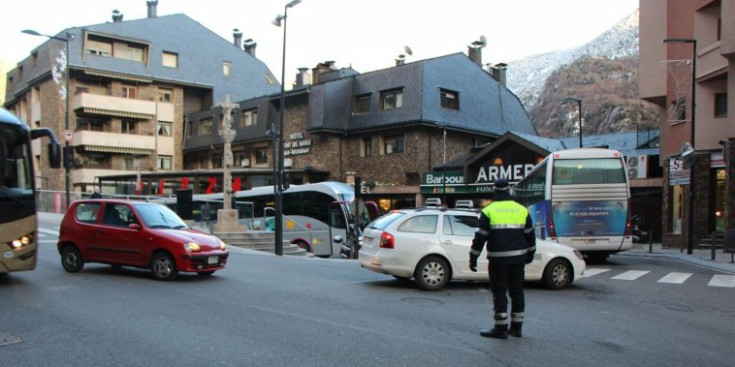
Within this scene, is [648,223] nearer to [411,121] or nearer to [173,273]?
[411,121]

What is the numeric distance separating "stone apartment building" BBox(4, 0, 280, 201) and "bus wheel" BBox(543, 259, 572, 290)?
39435 mm

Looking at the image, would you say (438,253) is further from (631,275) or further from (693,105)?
(693,105)

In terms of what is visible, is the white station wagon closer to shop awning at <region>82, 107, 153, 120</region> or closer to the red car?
the red car

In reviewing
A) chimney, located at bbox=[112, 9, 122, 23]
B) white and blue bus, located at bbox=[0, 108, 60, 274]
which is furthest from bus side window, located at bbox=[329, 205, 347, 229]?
chimney, located at bbox=[112, 9, 122, 23]

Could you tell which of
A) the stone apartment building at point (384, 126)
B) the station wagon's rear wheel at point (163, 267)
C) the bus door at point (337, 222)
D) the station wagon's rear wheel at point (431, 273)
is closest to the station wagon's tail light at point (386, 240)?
the station wagon's rear wheel at point (431, 273)

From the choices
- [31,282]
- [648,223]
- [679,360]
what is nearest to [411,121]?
[648,223]

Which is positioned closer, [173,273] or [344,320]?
[344,320]

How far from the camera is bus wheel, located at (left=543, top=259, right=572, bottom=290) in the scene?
1109 centimetres

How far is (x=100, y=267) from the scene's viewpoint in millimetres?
12859

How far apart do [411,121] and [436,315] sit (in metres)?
28.5

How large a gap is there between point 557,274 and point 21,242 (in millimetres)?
9533

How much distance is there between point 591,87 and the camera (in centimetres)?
11588

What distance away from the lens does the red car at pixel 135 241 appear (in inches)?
435

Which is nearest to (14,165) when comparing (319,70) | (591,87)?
(319,70)
